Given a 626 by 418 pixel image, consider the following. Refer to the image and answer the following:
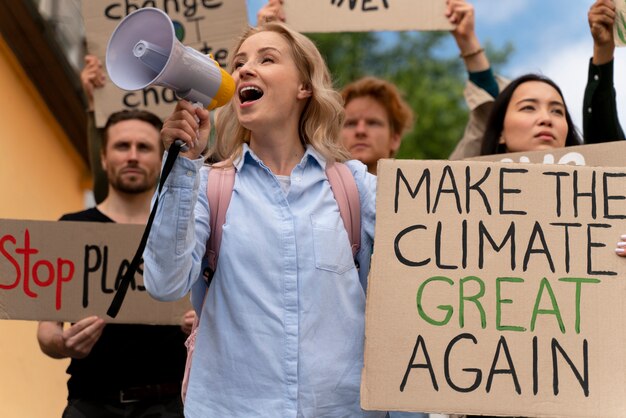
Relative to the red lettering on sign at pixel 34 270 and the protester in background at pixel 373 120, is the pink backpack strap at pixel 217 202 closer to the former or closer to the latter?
the red lettering on sign at pixel 34 270

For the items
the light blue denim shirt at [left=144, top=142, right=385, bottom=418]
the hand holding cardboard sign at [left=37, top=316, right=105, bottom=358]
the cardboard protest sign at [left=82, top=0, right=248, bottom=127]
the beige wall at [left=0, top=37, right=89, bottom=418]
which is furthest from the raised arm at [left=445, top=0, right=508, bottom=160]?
the beige wall at [left=0, top=37, right=89, bottom=418]

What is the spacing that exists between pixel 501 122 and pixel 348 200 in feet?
4.41

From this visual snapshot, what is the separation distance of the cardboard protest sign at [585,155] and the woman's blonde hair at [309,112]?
0.46 meters

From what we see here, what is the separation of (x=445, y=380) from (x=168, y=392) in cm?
131

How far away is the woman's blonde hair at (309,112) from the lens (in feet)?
11.0

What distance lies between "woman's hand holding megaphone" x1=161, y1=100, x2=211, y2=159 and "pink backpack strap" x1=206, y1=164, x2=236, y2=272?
21 cm

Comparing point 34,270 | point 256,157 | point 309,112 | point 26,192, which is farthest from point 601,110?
point 26,192

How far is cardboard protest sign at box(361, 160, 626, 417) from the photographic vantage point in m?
3.01

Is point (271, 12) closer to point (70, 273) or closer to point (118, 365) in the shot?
point (70, 273)

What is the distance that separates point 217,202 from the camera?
3094 millimetres

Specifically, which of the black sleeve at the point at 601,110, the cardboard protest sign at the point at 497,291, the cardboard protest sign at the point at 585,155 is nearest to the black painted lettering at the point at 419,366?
the cardboard protest sign at the point at 497,291

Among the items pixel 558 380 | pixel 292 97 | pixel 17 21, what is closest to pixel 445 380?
pixel 558 380

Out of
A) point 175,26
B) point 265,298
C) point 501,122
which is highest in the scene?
point 175,26

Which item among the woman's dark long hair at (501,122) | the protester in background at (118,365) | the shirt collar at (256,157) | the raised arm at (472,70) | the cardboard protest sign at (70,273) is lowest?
the protester in background at (118,365)
